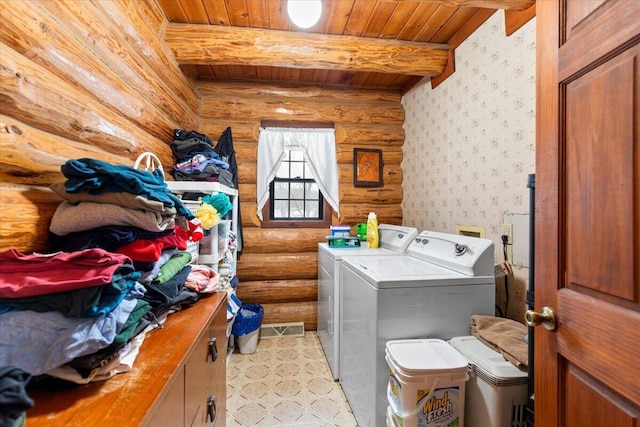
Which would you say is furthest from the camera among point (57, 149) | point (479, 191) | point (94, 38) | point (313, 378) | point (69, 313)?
point (313, 378)

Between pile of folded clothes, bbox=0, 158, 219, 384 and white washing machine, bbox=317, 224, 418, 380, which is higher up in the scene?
pile of folded clothes, bbox=0, 158, 219, 384

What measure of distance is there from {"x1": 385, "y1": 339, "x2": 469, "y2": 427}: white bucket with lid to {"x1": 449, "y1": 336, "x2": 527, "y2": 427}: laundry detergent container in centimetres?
5

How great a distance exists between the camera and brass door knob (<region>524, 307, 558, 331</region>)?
818mm

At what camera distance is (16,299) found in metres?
0.59

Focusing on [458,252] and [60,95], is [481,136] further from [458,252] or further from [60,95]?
[60,95]

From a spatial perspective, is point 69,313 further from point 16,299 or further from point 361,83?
point 361,83

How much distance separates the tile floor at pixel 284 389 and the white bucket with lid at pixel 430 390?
0.72 meters

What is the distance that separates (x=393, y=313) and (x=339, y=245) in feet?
4.00

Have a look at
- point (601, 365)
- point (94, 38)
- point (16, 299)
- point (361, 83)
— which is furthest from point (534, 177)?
point (361, 83)

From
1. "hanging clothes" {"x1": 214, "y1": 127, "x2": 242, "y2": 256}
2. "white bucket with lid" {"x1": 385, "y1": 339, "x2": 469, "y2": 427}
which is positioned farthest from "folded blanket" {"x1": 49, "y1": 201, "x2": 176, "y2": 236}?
"hanging clothes" {"x1": 214, "y1": 127, "x2": 242, "y2": 256}

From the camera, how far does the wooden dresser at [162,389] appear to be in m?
0.53

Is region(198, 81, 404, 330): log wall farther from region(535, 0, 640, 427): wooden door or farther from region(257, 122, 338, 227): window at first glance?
region(535, 0, 640, 427): wooden door

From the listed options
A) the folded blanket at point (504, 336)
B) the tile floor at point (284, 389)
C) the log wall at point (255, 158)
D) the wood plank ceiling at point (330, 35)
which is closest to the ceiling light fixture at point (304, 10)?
the wood plank ceiling at point (330, 35)

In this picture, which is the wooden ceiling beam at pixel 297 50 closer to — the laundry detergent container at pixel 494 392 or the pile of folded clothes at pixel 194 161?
the pile of folded clothes at pixel 194 161
